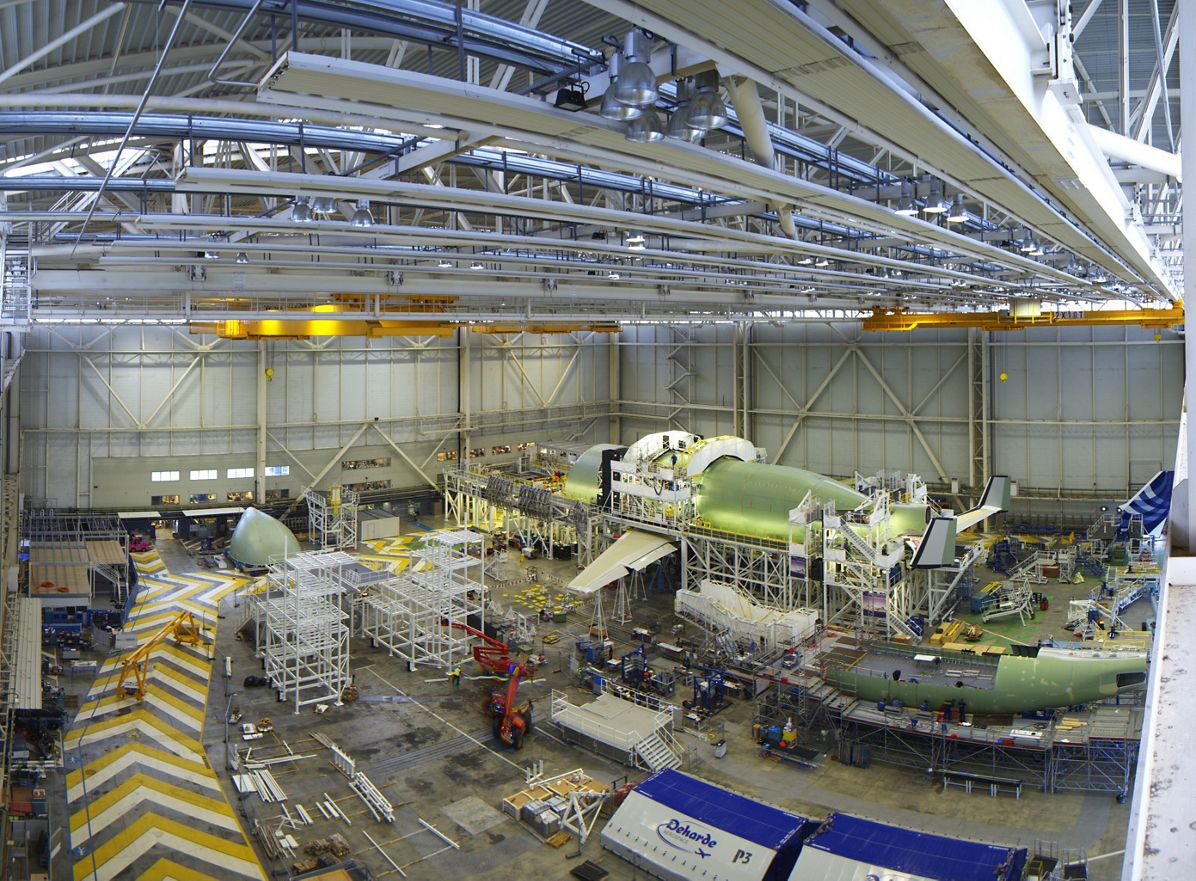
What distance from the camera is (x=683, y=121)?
835 centimetres

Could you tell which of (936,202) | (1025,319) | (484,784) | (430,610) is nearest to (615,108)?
(936,202)

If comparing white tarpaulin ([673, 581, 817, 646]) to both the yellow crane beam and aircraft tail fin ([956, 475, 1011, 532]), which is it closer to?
aircraft tail fin ([956, 475, 1011, 532])

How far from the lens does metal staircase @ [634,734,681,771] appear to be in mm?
23592

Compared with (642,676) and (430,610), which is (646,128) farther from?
(430,610)

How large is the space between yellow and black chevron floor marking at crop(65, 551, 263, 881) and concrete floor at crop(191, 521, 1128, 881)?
2.45 ft

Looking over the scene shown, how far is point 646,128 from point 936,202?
303 inches

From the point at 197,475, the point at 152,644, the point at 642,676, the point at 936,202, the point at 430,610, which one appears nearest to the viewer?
the point at 936,202

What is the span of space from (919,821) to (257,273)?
21.7 metres

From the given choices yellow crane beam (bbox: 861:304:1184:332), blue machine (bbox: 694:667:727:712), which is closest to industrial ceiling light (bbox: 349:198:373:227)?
blue machine (bbox: 694:667:727:712)

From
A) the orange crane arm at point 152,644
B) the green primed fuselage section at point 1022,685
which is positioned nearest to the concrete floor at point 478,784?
the orange crane arm at point 152,644

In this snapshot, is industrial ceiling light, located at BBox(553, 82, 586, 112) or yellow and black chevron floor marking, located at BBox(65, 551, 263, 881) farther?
yellow and black chevron floor marking, located at BBox(65, 551, 263, 881)

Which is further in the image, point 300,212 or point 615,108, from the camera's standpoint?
point 300,212

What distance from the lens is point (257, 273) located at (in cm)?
2588

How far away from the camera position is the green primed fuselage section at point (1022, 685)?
23484 millimetres
